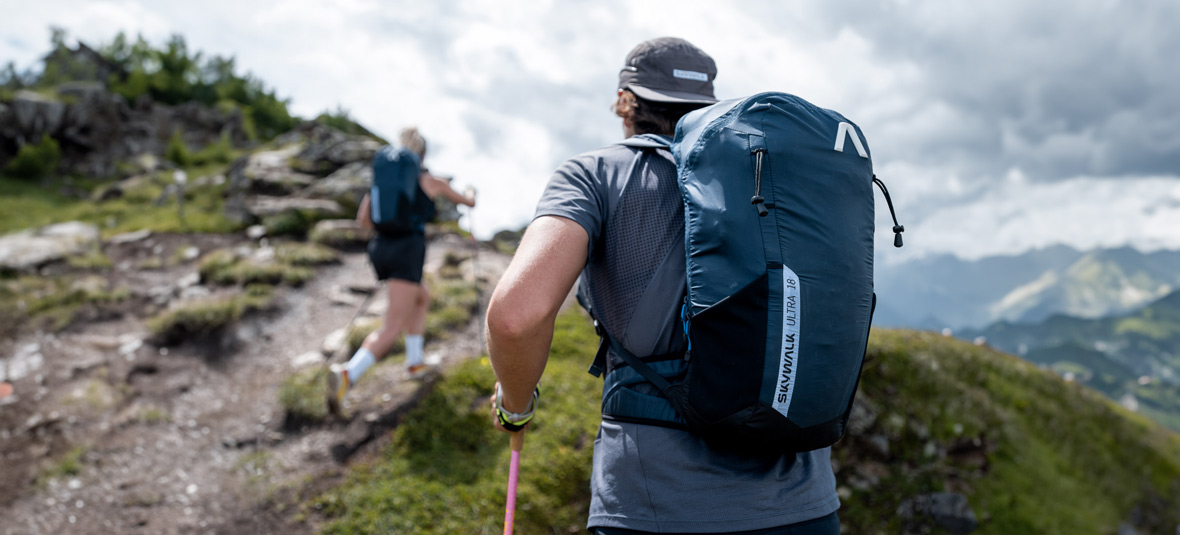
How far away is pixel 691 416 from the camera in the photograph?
6.35 feet

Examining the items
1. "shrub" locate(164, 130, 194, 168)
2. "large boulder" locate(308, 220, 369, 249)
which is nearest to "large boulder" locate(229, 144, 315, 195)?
"large boulder" locate(308, 220, 369, 249)

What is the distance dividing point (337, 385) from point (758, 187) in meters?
6.57

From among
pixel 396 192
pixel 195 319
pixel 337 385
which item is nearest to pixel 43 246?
pixel 195 319

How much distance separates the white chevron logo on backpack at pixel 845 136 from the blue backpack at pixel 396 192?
19.4 ft

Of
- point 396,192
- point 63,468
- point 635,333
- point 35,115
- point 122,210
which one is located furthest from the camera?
point 35,115

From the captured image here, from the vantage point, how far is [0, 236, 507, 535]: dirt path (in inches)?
245

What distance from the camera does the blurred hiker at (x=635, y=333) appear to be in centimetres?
189

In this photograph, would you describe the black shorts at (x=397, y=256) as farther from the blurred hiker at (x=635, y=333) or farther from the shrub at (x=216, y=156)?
the shrub at (x=216, y=156)

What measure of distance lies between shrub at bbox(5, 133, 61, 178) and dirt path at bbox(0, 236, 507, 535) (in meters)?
27.3

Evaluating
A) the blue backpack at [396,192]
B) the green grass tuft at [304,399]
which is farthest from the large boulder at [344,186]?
the blue backpack at [396,192]

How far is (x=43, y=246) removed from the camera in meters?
15.8

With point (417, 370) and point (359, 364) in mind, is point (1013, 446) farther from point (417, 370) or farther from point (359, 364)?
point (359, 364)

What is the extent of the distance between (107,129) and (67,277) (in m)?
30.0

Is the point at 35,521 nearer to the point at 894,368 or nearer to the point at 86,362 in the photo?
the point at 86,362
